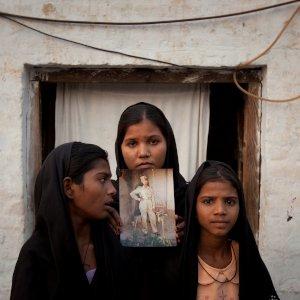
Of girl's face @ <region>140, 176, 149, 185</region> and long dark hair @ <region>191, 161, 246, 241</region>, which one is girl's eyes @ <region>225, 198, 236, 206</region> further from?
girl's face @ <region>140, 176, 149, 185</region>

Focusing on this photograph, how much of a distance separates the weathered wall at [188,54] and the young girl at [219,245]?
1.27 metres

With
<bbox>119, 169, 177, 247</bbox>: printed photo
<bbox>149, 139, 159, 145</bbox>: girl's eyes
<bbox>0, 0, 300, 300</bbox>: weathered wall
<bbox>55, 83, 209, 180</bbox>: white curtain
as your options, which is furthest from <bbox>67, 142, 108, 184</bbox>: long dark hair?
<bbox>55, 83, 209, 180</bbox>: white curtain

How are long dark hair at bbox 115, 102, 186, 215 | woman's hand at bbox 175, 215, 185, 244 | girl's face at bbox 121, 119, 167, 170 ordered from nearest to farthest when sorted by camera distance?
1. woman's hand at bbox 175, 215, 185, 244
2. girl's face at bbox 121, 119, 167, 170
3. long dark hair at bbox 115, 102, 186, 215

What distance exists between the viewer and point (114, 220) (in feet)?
8.97

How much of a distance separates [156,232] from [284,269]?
5.71ft

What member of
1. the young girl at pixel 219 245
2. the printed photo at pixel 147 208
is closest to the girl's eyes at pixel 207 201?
the young girl at pixel 219 245

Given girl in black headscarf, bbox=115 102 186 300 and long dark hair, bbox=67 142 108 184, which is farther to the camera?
girl in black headscarf, bbox=115 102 186 300

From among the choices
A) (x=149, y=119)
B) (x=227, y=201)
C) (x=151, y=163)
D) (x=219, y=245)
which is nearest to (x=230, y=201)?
(x=227, y=201)

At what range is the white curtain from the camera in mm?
4348

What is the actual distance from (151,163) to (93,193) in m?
0.61

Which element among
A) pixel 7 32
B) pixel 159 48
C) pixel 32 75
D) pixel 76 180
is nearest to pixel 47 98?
pixel 32 75

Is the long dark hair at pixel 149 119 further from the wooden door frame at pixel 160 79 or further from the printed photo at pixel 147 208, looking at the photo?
the wooden door frame at pixel 160 79

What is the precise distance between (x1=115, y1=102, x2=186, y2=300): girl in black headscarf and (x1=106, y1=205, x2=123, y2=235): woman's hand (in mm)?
122

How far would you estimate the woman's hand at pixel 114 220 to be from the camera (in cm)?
271
